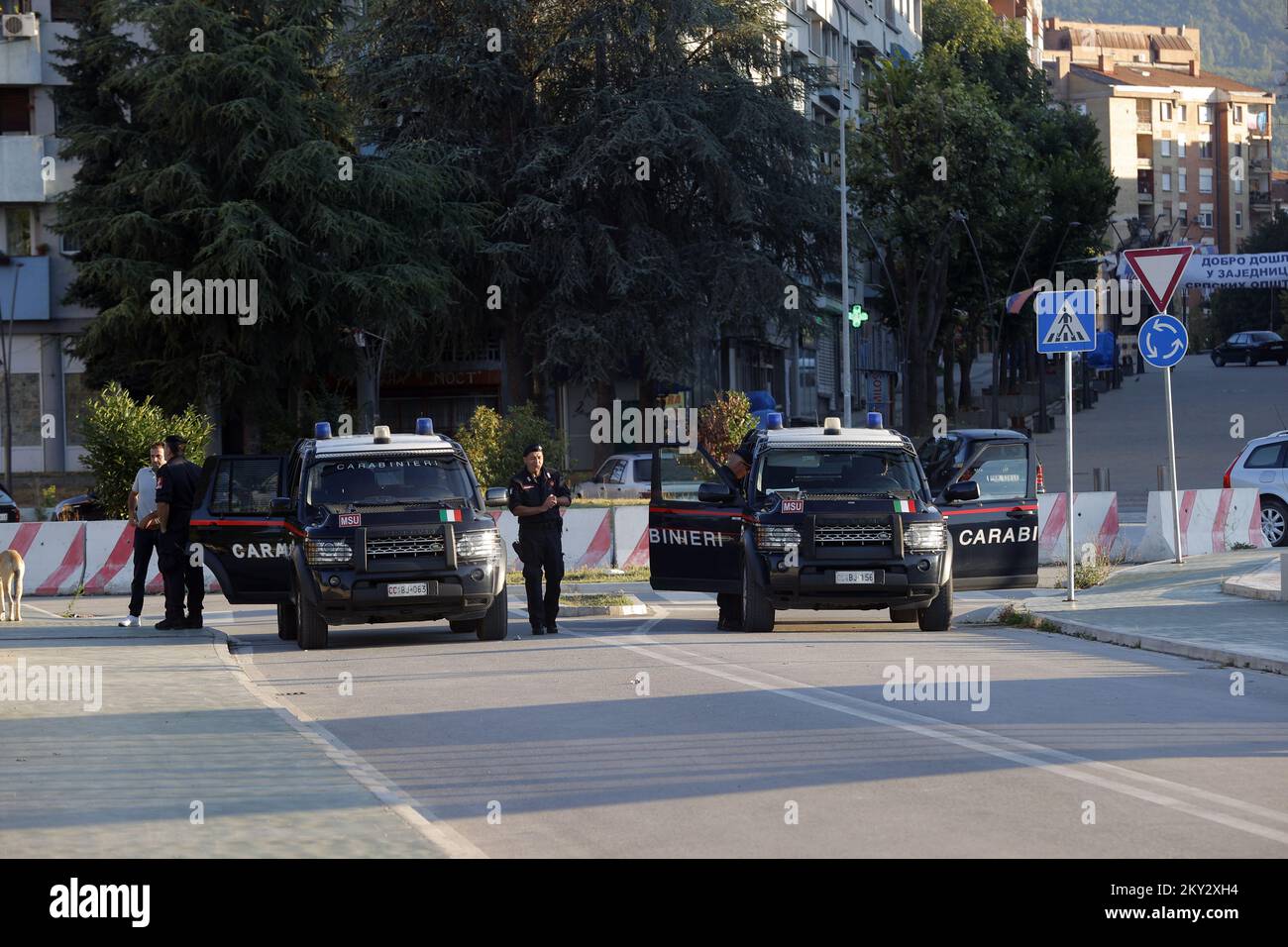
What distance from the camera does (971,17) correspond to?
9194 centimetres


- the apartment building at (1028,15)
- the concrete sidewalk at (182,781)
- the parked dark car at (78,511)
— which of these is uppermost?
the apartment building at (1028,15)

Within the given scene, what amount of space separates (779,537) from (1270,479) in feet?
45.9

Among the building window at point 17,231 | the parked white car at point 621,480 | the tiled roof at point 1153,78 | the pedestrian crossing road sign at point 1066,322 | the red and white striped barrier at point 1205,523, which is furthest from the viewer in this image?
the tiled roof at point 1153,78

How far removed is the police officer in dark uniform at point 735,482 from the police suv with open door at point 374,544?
2.39m

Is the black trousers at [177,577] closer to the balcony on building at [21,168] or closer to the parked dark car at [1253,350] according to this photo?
the balcony on building at [21,168]

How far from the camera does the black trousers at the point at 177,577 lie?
1884 cm

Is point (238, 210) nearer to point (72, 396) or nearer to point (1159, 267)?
point (72, 396)

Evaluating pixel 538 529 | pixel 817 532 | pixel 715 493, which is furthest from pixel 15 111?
pixel 817 532

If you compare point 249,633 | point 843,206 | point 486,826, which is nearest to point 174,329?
point 843,206

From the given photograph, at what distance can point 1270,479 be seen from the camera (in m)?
28.6

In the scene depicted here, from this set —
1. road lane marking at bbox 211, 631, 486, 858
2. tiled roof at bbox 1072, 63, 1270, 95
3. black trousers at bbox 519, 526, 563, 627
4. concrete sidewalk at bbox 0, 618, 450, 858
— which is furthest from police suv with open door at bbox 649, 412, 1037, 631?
tiled roof at bbox 1072, 63, 1270, 95

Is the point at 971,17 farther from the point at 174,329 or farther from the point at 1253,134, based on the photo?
the point at 1253,134

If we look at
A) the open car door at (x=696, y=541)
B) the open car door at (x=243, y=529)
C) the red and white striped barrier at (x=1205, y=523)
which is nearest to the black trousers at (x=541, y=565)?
the open car door at (x=696, y=541)

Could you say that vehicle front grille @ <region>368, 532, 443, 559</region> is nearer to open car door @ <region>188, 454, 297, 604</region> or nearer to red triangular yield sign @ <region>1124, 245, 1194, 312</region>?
open car door @ <region>188, 454, 297, 604</region>
